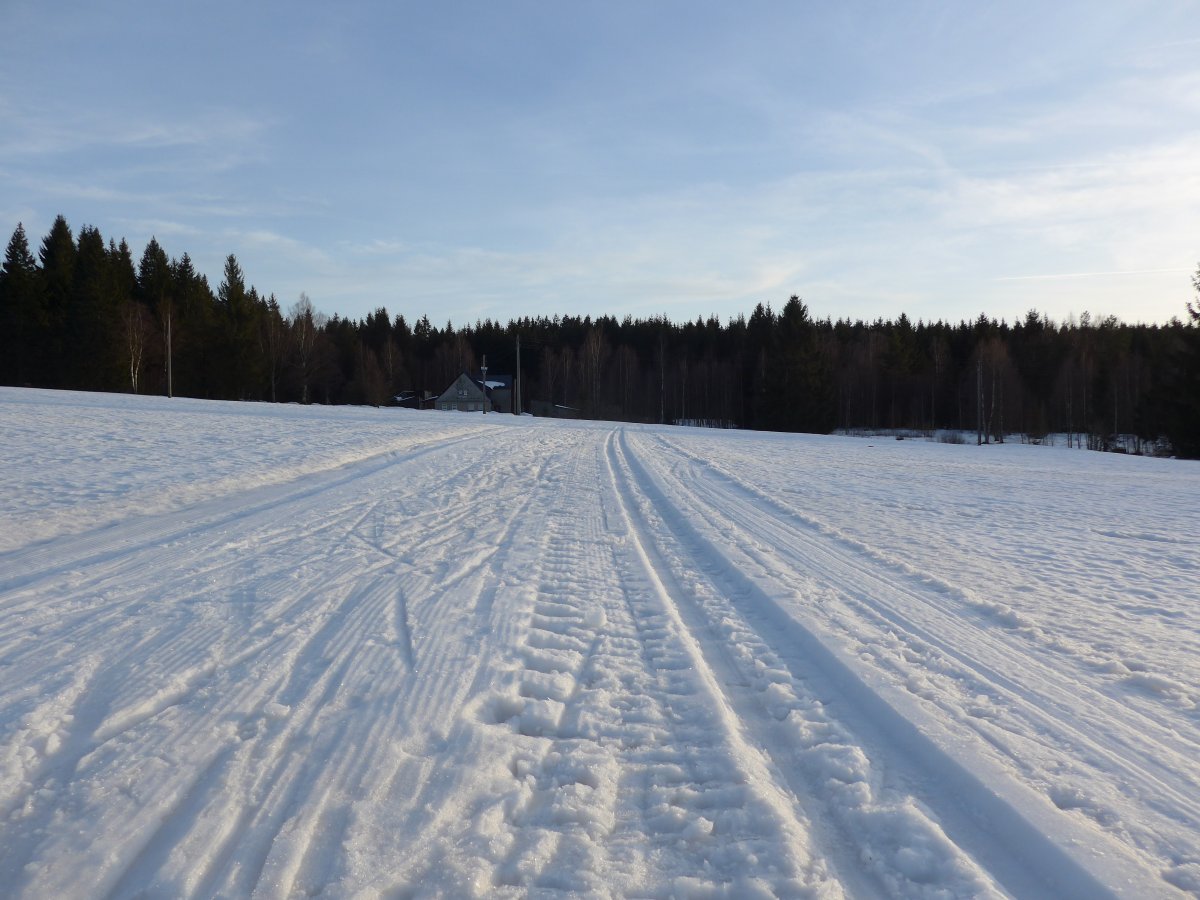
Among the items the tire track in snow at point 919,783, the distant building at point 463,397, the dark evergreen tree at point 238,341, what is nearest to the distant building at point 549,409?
the distant building at point 463,397

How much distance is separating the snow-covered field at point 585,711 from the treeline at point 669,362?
40.7 m

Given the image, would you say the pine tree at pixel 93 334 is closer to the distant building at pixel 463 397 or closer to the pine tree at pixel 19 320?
the pine tree at pixel 19 320

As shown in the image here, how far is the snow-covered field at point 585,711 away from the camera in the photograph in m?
2.33

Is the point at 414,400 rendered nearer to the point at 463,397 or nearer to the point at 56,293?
the point at 463,397

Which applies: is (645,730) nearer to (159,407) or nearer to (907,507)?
(907,507)

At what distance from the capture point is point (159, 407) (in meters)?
30.7

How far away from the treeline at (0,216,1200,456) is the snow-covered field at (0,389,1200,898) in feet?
134

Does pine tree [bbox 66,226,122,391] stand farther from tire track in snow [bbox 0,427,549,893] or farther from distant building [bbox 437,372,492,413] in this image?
tire track in snow [bbox 0,427,549,893]

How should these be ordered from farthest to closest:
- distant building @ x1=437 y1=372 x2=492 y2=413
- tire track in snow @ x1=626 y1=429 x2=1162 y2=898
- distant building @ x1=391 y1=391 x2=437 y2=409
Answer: distant building @ x1=391 y1=391 x2=437 y2=409 < distant building @ x1=437 y1=372 x2=492 y2=413 < tire track in snow @ x1=626 y1=429 x2=1162 y2=898

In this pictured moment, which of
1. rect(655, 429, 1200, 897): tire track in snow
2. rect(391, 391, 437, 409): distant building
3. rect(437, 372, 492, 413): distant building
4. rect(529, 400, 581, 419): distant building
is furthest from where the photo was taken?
rect(391, 391, 437, 409): distant building

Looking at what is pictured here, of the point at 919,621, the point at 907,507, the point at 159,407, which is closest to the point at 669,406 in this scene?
the point at 159,407

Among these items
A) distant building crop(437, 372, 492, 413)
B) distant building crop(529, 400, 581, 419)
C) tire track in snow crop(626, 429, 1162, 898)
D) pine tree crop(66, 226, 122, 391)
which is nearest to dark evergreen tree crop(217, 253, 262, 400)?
pine tree crop(66, 226, 122, 391)

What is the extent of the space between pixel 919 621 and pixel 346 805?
3.87 m

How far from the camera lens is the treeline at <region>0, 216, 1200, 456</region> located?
56.6 metres
